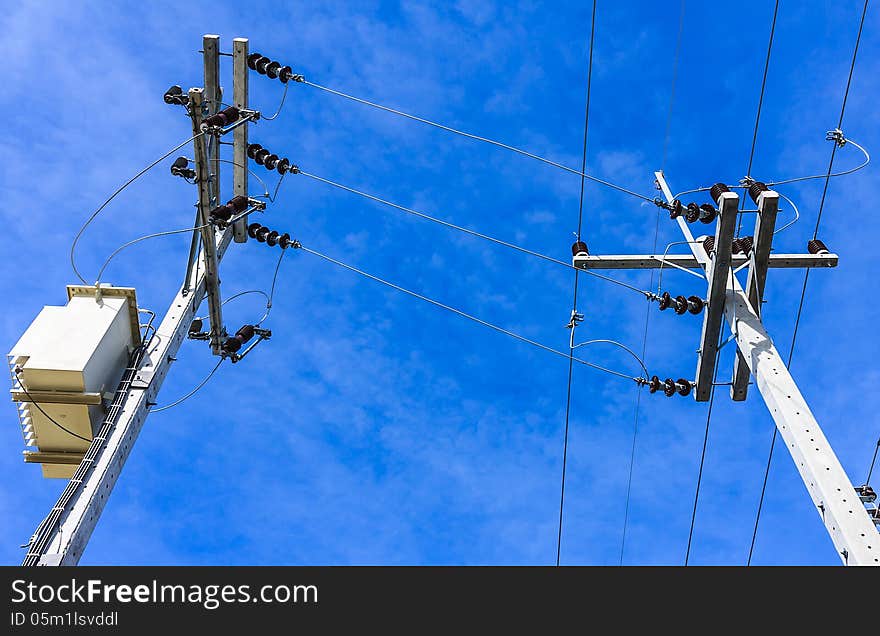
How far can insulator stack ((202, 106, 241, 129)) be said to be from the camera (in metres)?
9.60

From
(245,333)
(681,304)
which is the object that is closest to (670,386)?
(681,304)

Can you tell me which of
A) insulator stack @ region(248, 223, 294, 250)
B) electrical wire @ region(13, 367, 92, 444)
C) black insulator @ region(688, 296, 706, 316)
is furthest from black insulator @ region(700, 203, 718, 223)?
electrical wire @ region(13, 367, 92, 444)

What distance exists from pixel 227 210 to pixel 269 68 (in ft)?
8.63

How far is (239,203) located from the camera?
10430 mm

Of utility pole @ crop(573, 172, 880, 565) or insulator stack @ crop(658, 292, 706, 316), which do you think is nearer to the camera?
utility pole @ crop(573, 172, 880, 565)

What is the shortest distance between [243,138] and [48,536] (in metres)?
5.81

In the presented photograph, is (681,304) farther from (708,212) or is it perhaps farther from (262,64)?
(262,64)

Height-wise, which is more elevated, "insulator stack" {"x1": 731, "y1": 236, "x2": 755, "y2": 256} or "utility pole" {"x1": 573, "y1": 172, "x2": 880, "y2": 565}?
"insulator stack" {"x1": 731, "y1": 236, "x2": 755, "y2": 256}

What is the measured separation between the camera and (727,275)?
977 cm

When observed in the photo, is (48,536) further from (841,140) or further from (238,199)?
(841,140)

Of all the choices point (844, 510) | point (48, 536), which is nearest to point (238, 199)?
point (48, 536)

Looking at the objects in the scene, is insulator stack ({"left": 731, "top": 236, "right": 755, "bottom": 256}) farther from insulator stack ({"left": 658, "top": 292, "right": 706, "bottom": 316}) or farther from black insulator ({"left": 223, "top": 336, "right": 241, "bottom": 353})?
black insulator ({"left": 223, "top": 336, "right": 241, "bottom": 353})

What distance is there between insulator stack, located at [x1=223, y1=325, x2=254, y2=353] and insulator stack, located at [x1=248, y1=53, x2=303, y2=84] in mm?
3351

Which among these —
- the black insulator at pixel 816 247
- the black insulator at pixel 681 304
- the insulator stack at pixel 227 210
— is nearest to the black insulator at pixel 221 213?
the insulator stack at pixel 227 210
